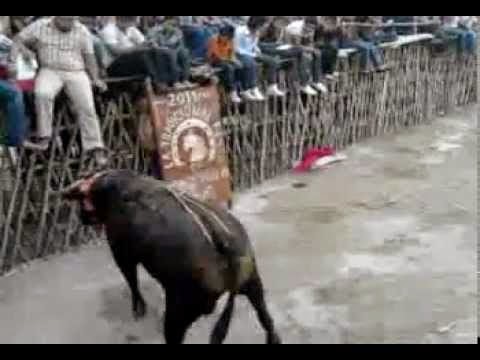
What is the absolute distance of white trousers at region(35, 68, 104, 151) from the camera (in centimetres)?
919

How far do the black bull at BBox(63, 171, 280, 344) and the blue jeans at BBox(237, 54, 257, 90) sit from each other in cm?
490

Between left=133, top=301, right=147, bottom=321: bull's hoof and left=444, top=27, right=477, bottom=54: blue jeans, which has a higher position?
left=444, top=27, right=477, bottom=54: blue jeans

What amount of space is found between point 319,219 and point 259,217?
0.70 metres

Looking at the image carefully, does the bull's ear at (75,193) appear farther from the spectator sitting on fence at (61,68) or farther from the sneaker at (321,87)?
the sneaker at (321,87)

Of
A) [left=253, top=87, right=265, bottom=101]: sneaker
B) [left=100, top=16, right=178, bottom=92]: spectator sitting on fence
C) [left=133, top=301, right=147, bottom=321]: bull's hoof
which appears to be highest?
[left=100, top=16, right=178, bottom=92]: spectator sitting on fence

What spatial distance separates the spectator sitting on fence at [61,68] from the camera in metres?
9.22

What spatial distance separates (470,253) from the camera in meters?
9.80

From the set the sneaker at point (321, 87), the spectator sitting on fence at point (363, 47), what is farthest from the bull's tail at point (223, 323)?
the spectator sitting on fence at point (363, 47)

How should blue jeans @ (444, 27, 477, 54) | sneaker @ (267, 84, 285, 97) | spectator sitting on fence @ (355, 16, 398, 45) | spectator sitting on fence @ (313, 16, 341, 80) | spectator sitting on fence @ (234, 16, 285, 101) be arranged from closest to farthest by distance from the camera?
spectator sitting on fence @ (234, 16, 285, 101) < sneaker @ (267, 84, 285, 97) < spectator sitting on fence @ (313, 16, 341, 80) < spectator sitting on fence @ (355, 16, 398, 45) < blue jeans @ (444, 27, 477, 54)

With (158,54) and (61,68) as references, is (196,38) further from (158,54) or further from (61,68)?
(61,68)

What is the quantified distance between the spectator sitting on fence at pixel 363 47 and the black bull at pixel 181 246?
8.52 m

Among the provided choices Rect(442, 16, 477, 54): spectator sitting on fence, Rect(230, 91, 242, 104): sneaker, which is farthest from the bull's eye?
Rect(442, 16, 477, 54): spectator sitting on fence

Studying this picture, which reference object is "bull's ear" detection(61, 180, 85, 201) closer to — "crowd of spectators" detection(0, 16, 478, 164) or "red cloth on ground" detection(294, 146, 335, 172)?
"crowd of spectators" detection(0, 16, 478, 164)

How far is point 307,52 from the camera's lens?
45.0ft
